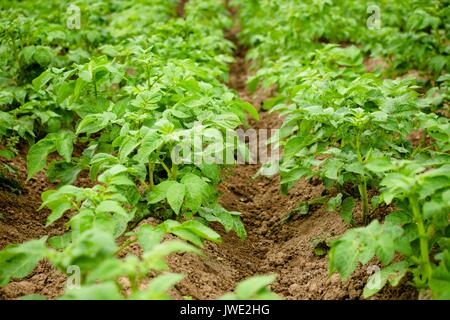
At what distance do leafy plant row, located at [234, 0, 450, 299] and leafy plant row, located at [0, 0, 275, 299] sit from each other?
1.43ft

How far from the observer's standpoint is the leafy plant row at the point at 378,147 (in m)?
2.32

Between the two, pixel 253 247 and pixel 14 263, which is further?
pixel 253 247

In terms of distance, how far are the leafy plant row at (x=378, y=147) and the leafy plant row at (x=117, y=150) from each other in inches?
17.1

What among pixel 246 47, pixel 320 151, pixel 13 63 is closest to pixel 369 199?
Answer: pixel 320 151

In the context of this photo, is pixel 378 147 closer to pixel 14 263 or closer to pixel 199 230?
pixel 199 230

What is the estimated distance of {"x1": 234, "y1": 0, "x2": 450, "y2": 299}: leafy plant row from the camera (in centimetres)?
232

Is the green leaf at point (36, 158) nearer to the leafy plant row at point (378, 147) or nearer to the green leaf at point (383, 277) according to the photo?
the leafy plant row at point (378, 147)

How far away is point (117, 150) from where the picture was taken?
3.41 metres

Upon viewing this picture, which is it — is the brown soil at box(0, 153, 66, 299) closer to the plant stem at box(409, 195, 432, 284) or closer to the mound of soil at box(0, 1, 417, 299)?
the mound of soil at box(0, 1, 417, 299)

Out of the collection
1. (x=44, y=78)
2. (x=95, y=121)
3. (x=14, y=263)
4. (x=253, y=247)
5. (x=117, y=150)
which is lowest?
(x=253, y=247)

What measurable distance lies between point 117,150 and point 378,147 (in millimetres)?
1452

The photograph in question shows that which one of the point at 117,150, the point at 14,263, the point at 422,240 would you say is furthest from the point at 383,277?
the point at 117,150

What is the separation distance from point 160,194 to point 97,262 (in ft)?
2.96

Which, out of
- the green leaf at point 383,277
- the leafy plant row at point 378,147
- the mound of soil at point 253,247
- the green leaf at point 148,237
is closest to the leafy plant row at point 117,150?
the green leaf at point 148,237
